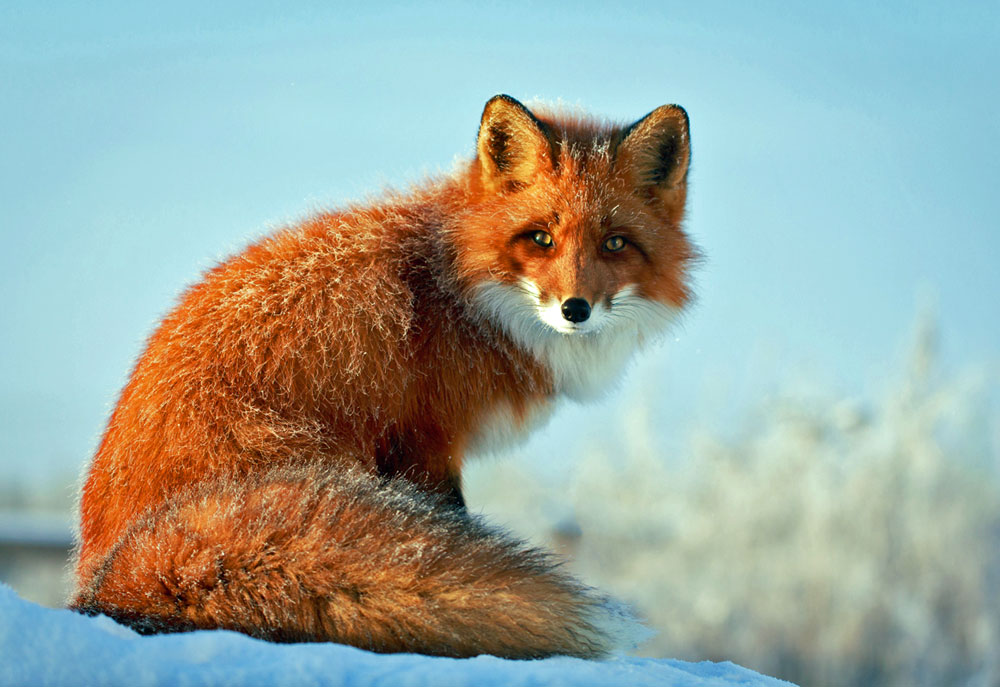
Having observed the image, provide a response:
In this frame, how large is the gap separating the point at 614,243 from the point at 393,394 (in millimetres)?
1093

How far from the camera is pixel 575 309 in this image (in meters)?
3.25

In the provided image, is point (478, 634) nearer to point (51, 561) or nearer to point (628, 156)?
point (628, 156)

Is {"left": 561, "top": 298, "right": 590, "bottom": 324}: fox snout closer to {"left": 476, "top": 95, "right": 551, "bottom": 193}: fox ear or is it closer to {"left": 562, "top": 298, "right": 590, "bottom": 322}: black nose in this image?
{"left": 562, "top": 298, "right": 590, "bottom": 322}: black nose

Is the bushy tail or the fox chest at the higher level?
the fox chest

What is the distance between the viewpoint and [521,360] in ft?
11.9

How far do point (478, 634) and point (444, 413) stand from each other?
1.11 m

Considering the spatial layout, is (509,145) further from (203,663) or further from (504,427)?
(203,663)

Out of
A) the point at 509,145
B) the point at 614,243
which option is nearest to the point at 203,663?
the point at 614,243

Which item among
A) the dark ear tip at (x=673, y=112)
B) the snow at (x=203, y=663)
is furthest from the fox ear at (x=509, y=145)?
the snow at (x=203, y=663)

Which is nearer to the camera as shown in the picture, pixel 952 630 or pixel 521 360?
pixel 521 360

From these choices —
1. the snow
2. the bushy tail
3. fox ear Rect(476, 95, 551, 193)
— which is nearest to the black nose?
fox ear Rect(476, 95, 551, 193)

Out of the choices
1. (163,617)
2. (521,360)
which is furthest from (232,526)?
(521,360)

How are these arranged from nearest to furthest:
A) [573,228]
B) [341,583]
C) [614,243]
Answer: [341,583] < [573,228] < [614,243]

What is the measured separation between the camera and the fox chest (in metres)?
3.56
